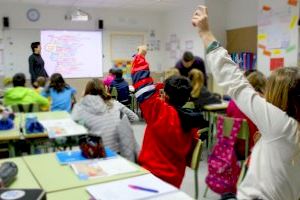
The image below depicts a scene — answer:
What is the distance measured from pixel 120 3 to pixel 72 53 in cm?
37

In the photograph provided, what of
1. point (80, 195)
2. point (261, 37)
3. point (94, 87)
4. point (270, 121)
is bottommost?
point (80, 195)

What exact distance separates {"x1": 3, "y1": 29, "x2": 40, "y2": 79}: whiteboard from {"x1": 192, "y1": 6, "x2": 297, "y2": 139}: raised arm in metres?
0.50

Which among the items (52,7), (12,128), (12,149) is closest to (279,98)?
(52,7)

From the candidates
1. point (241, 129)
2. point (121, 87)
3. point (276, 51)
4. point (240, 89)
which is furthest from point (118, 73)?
point (276, 51)

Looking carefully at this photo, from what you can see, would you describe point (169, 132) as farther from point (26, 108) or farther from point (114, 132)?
point (26, 108)

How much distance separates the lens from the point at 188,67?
965mm

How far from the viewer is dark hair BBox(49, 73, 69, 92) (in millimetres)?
1029

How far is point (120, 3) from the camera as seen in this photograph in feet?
4.21

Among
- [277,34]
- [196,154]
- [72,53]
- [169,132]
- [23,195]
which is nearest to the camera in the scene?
[23,195]

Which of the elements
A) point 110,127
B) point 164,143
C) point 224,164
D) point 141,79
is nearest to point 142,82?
point 141,79

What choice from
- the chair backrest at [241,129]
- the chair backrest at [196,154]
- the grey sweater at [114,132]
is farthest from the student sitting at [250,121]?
the grey sweater at [114,132]

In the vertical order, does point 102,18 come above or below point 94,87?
above

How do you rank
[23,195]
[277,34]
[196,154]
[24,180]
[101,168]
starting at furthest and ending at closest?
[277,34], [196,154], [101,168], [24,180], [23,195]

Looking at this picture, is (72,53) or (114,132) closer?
(72,53)
